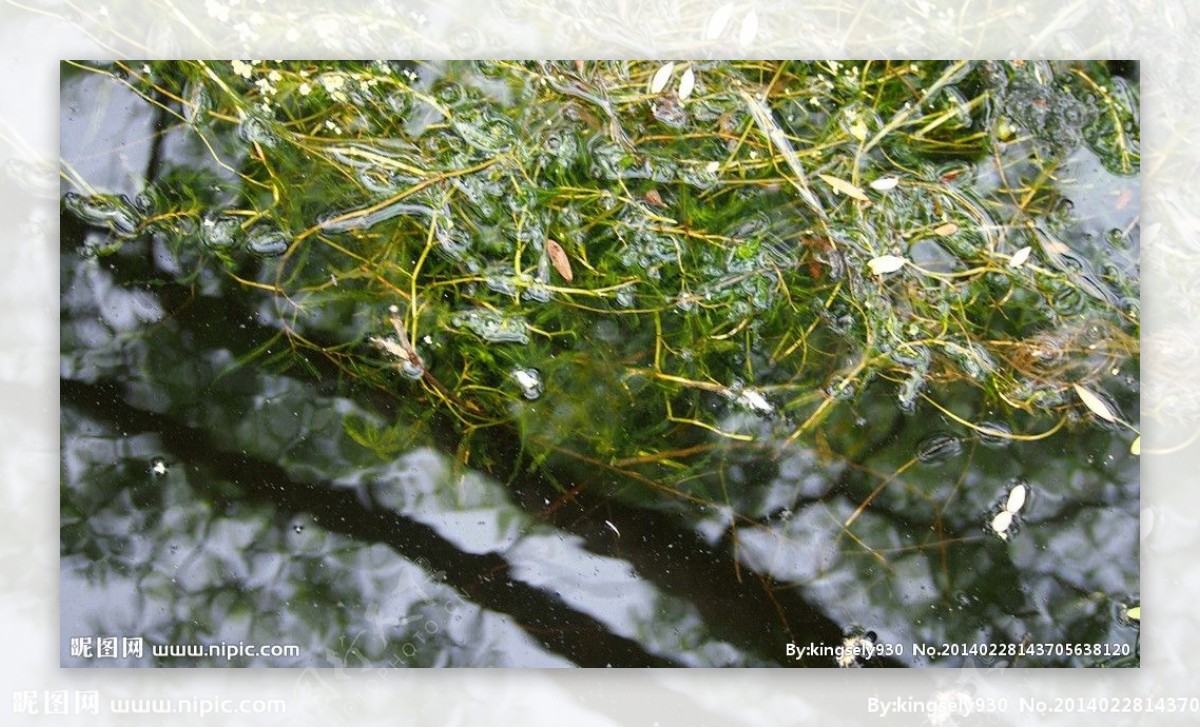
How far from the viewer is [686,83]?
201cm

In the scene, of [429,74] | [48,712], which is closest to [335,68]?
[429,74]

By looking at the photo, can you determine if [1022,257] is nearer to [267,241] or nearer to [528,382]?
[528,382]

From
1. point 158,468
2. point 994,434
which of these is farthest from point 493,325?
point 994,434

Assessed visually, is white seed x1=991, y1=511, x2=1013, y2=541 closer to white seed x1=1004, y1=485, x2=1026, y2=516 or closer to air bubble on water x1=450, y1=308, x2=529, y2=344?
white seed x1=1004, y1=485, x2=1026, y2=516

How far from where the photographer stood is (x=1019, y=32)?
2049 mm

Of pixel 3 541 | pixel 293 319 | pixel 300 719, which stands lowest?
pixel 300 719

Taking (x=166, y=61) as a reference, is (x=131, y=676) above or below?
below

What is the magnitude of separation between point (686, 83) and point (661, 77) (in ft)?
0.19

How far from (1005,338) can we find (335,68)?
1.62 m

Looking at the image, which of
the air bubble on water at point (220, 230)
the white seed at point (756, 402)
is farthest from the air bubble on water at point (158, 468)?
the white seed at point (756, 402)

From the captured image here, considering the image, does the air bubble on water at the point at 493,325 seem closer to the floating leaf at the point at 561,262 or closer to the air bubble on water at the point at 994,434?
the floating leaf at the point at 561,262

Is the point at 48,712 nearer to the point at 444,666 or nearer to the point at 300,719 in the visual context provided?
the point at 300,719

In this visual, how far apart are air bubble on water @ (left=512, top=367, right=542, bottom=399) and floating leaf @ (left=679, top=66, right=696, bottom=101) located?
0.71 metres

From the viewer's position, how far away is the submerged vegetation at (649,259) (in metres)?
1.99
